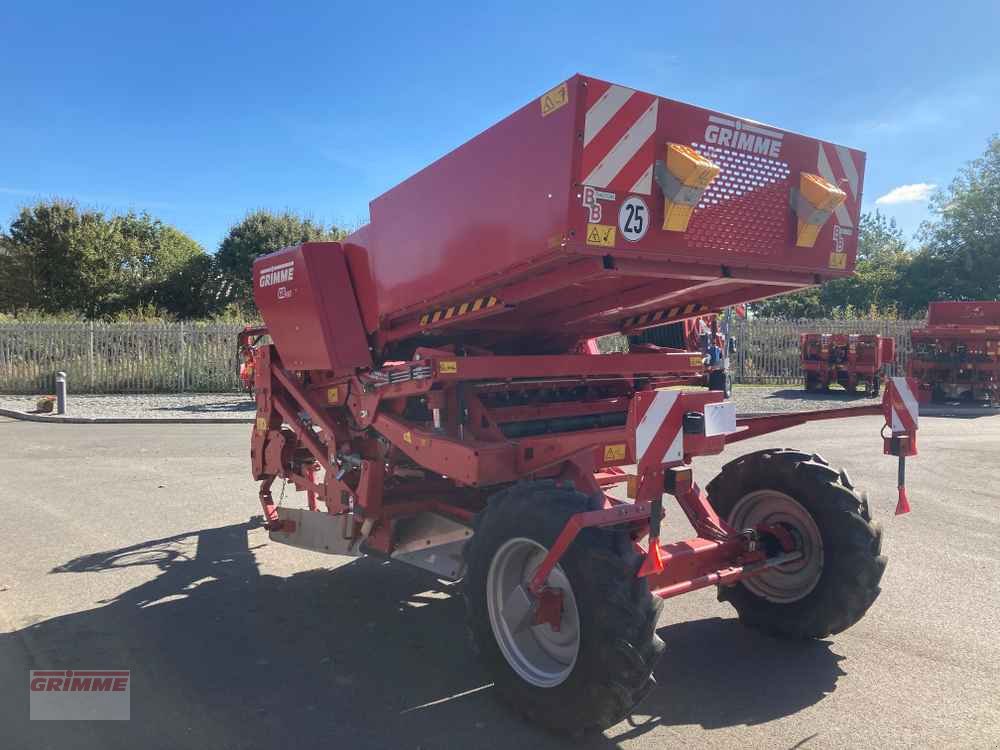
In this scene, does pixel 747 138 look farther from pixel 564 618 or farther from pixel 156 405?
pixel 156 405

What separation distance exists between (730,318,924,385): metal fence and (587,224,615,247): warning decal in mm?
21524

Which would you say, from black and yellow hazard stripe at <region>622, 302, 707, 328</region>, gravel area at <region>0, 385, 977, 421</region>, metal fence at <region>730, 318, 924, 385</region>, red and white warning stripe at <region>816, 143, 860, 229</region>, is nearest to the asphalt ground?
black and yellow hazard stripe at <region>622, 302, 707, 328</region>

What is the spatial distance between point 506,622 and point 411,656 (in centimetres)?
93

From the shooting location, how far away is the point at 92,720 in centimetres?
354

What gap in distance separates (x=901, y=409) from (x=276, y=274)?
4152 millimetres

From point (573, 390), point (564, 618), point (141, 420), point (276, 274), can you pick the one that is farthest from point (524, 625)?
point (141, 420)

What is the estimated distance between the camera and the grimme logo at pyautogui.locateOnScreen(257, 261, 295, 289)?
207 inches

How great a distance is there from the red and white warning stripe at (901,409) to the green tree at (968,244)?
128 ft

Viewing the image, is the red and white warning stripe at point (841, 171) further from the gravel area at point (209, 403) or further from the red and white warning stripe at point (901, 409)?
the gravel area at point (209, 403)

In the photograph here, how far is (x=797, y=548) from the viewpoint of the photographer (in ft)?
14.1

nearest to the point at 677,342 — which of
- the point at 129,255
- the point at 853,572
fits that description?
the point at 853,572

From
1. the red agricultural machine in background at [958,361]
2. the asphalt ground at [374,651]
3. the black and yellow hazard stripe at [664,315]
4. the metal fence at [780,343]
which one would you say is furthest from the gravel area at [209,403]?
the black and yellow hazard stripe at [664,315]

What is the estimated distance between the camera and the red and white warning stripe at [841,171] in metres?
4.00

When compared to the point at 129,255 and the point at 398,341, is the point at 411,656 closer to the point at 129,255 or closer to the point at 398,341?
the point at 398,341
